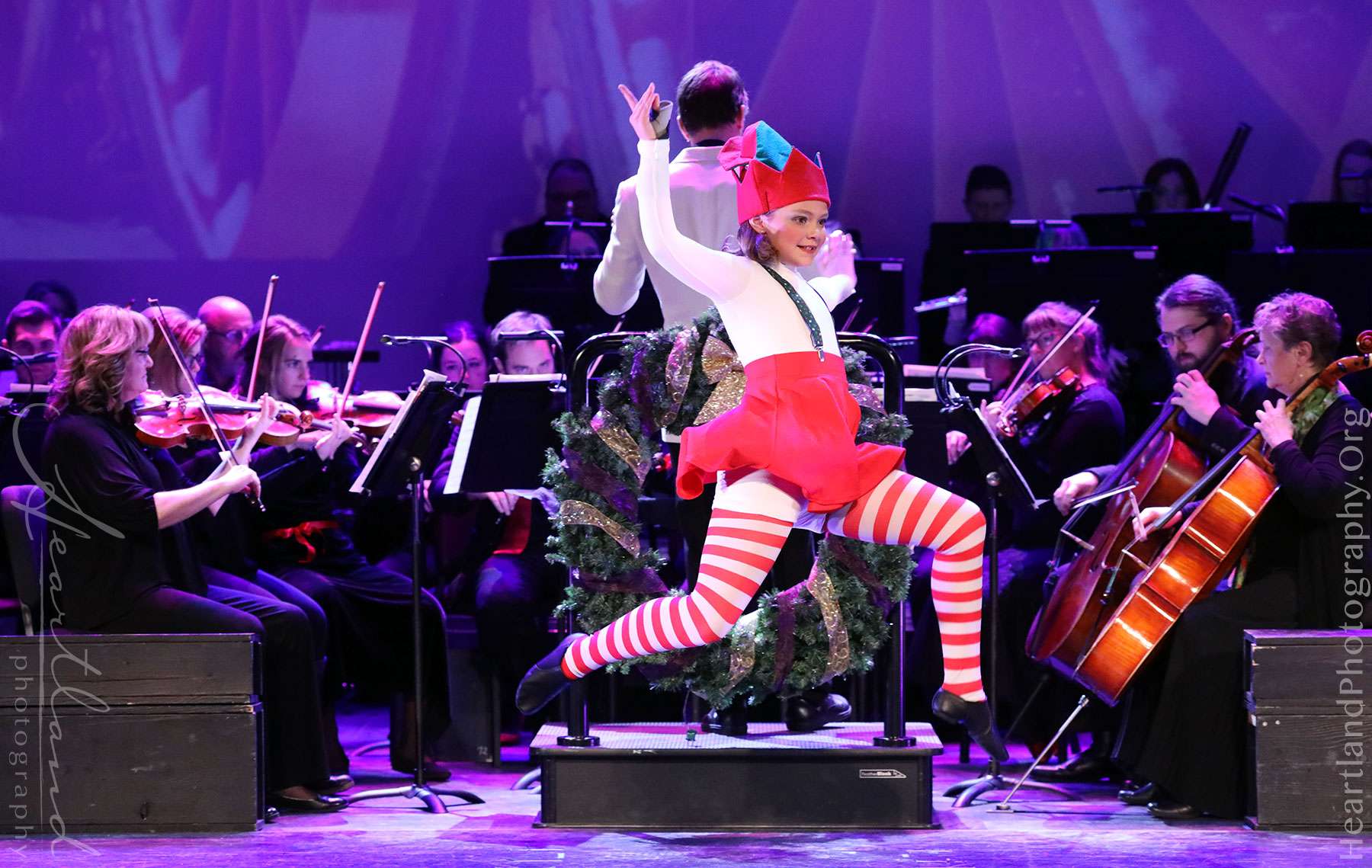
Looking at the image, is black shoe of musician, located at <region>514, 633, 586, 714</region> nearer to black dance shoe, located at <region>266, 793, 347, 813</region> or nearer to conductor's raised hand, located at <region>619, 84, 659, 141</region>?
black dance shoe, located at <region>266, 793, 347, 813</region>

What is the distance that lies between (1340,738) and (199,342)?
3715mm

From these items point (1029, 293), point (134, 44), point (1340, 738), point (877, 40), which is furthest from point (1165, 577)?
point (134, 44)

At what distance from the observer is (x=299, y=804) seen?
466 centimetres

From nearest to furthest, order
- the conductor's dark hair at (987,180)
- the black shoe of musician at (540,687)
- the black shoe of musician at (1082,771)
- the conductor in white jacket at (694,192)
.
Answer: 1. the black shoe of musician at (540,687)
2. the conductor in white jacket at (694,192)
3. the black shoe of musician at (1082,771)
4. the conductor's dark hair at (987,180)

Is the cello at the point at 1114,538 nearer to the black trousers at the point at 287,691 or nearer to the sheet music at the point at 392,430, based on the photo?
the sheet music at the point at 392,430

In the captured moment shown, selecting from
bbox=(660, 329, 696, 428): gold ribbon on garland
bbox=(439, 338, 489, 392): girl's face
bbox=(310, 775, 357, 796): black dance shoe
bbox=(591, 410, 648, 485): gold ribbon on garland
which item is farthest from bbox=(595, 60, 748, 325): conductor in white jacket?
bbox=(439, 338, 489, 392): girl's face

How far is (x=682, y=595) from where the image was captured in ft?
13.0

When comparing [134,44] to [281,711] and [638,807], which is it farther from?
[638,807]

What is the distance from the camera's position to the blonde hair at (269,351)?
217 inches

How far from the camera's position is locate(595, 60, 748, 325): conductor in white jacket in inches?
176

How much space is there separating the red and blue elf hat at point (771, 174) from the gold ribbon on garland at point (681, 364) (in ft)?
1.57

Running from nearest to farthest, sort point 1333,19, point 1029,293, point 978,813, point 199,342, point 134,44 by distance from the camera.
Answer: point 978,813 → point 199,342 → point 1029,293 → point 134,44 → point 1333,19

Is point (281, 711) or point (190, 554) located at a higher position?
point (190, 554)

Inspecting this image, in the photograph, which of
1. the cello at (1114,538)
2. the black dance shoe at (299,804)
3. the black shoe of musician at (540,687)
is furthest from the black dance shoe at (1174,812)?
the black dance shoe at (299,804)
